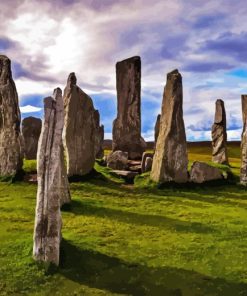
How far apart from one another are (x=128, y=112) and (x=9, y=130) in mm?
12047

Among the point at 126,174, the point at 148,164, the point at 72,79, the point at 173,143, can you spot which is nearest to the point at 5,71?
the point at 72,79

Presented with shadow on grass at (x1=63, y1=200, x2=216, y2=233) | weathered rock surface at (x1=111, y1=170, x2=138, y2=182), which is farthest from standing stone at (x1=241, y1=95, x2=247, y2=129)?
shadow on grass at (x1=63, y1=200, x2=216, y2=233)

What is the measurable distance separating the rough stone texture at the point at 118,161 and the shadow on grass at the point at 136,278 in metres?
18.9

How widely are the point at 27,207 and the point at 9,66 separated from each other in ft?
31.4

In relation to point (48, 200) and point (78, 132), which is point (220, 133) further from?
point (48, 200)

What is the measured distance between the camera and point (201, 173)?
1220 inches

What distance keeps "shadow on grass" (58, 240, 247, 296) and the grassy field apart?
0.09 feet

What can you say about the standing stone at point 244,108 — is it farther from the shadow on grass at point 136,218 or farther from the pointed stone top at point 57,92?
the pointed stone top at point 57,92

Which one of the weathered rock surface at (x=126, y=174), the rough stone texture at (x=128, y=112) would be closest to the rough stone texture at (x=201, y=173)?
the weathered rock surface at (x=126, y=174)

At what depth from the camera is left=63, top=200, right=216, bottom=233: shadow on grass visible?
811 inches

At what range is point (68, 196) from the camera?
915 inches

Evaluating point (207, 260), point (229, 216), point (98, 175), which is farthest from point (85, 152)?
point (207, 260)

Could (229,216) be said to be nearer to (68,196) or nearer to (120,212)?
(120,212)

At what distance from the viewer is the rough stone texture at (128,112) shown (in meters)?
38.4
